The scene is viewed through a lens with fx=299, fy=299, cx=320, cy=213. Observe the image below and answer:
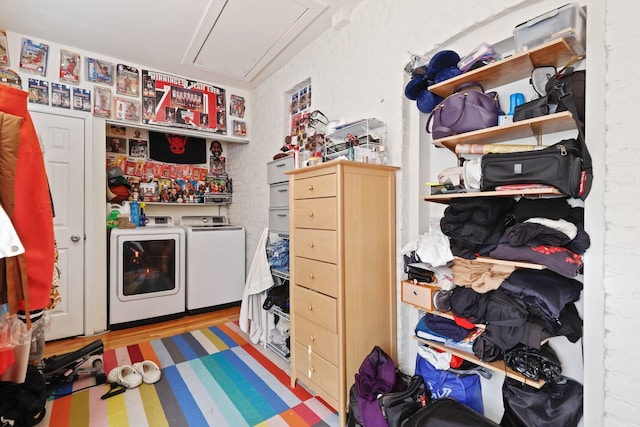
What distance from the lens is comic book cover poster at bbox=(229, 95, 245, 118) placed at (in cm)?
368

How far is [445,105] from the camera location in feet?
4.89

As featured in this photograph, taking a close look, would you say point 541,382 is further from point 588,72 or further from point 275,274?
point 275,274

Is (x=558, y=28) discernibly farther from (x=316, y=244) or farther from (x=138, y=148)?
(x=138, y=148)

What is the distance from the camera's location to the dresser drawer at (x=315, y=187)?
1.72 meters

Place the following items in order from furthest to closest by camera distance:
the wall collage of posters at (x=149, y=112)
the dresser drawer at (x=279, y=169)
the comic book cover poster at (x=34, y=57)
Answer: the wall collage of posters at (x=149, y=112)
the comic book cover poster at (x=34, y=57)
the dresser drawer at (x=279, y=169)

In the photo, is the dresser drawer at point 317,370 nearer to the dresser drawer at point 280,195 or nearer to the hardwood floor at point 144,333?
the dresser drawer at point 280,195

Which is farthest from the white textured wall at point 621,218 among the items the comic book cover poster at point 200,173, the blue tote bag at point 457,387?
the comic book cover poster at point 200,173

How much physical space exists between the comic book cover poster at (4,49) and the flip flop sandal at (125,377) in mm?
2713

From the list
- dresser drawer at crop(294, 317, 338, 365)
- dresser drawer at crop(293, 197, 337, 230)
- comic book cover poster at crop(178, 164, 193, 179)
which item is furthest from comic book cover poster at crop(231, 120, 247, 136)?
dresser drawer at crop(294, 317, 338, 365)

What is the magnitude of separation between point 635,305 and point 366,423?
1224 mm

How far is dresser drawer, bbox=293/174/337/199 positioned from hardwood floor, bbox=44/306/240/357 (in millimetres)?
2003

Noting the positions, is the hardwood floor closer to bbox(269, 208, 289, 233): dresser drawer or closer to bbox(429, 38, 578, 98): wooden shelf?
bbox(269, 208, 289, 233): dresser drawer

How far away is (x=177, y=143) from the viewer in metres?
3.82

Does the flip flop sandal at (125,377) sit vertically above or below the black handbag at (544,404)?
below
